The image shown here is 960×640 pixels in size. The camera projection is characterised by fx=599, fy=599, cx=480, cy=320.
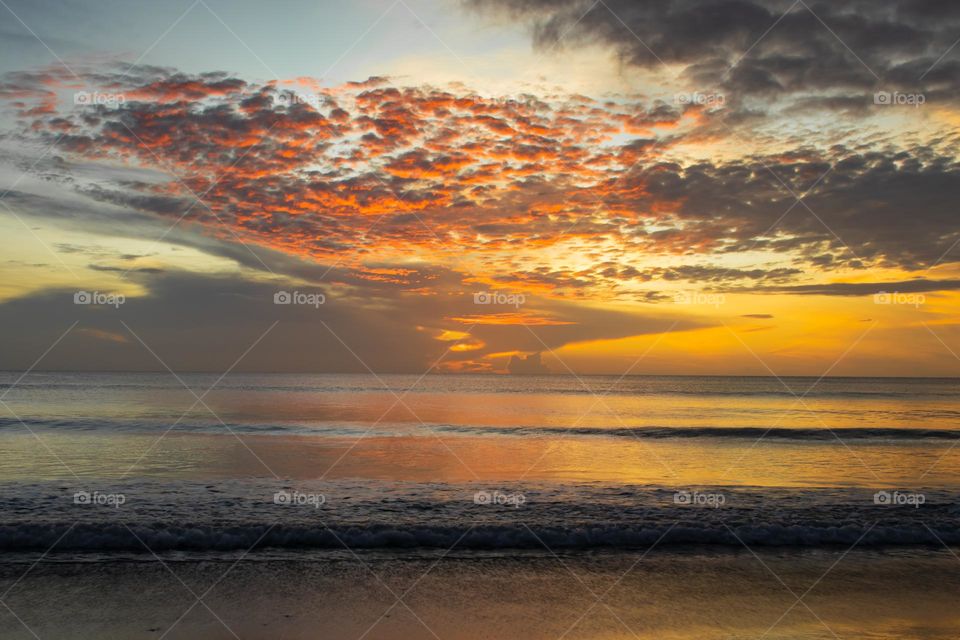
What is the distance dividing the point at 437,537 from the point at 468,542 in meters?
0.59

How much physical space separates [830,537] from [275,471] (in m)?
14.1

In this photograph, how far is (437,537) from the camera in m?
10.9

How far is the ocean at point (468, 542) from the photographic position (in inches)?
287

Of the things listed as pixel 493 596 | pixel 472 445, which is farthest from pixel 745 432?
pixel 493 596

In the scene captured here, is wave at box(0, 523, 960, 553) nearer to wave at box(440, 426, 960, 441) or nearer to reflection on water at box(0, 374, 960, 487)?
reflection on water at box(0, 374, 960, 487)

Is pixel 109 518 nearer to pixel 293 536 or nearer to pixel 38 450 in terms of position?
pixel 293 536

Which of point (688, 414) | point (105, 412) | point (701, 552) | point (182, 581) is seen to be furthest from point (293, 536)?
point (688, 414)

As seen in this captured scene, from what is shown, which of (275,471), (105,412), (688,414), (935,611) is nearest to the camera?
(935,611)

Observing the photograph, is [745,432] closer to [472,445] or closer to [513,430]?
[513,430]

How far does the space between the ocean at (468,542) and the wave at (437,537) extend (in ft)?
0.16

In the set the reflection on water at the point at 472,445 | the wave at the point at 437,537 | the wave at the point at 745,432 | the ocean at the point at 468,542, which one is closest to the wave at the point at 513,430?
the wave at the point at 745,432

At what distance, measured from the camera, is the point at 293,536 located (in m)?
10.7

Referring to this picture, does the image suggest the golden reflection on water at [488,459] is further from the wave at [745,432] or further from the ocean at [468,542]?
the wave at [745,432]

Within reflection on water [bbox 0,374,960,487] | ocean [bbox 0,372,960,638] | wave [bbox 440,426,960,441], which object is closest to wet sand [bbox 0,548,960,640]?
ocean [bbox 0,372,960,638]
